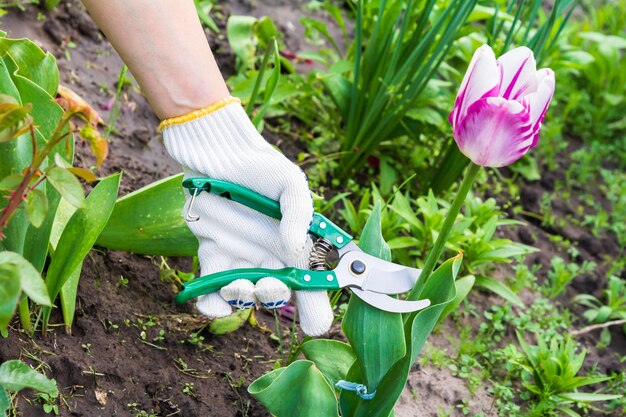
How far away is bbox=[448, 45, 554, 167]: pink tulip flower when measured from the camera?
4.35 ft

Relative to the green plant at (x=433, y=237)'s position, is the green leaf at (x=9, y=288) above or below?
above

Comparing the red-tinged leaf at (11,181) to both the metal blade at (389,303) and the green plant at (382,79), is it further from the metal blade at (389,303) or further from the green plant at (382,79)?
the green plant at (382,79)

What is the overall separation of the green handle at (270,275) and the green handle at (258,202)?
8 cm

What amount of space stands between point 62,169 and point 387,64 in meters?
1.48

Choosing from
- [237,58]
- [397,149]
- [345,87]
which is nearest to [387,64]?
[345,87]

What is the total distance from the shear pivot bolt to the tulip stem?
0.35ft

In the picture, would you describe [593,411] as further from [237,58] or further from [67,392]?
[237,58]

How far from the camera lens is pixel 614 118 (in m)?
3.78

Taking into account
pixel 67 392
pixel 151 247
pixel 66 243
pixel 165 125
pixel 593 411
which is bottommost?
pixel 593 411

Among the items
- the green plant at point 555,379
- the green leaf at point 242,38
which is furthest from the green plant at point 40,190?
the green plant at point 555,379

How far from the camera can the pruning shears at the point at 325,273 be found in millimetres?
1556

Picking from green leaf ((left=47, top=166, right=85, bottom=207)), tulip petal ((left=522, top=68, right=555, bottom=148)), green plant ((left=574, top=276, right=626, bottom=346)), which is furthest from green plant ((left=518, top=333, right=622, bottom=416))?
green leaf ((left=47, top=166, right=85, bottom=207))

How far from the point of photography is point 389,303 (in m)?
1.54

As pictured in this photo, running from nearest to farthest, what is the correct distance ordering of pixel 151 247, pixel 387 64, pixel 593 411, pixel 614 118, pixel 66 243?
pixel 66 243, pixel 151 247, pixel 593 411, pixel 387 64, pixel 614 118
